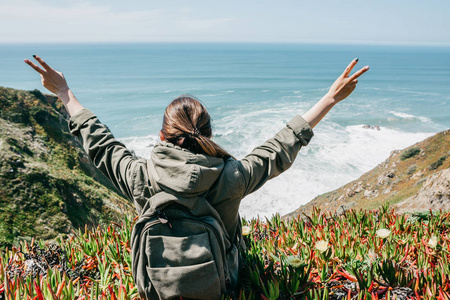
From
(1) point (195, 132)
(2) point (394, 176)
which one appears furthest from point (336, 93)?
(2) point (394, 176)

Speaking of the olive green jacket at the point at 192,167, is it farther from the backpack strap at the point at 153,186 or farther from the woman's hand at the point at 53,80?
the woman's hand at the point at 53,80

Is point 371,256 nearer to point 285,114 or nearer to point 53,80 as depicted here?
point 53,80

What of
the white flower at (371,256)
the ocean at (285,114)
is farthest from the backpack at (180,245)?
the ocean at (285,114)

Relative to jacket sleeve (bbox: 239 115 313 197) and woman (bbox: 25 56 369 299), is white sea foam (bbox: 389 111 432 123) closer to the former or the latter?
jacket sleeve (bbox: 239 115 313 197)

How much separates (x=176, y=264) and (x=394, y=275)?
1533mm

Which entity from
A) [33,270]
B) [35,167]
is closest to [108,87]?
[35,167]

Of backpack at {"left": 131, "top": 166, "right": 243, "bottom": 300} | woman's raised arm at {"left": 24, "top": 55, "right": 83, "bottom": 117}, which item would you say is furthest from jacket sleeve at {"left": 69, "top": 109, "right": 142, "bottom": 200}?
backpack at {"left": 131, "top": 166, "right": 243, "bottom": 300}

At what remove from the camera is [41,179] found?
951cm

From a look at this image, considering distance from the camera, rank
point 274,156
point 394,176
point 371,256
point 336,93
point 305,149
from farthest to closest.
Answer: point 305,149
point 394,176
point 371,256
point 336,93
point 274,156

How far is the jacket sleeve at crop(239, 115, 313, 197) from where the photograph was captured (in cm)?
195

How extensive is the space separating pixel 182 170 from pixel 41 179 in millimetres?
9254

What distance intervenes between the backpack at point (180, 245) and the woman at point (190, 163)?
0.02m

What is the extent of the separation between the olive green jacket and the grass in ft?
2.01

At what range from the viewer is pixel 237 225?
2.23 m
